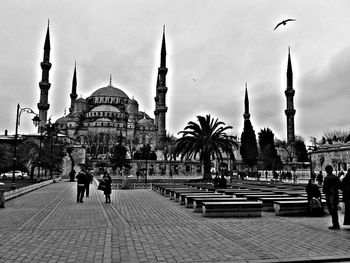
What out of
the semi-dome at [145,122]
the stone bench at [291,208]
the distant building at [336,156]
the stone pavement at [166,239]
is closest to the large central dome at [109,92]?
the semi-dome at [145,122]

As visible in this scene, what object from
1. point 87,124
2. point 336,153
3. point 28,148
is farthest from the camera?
point 87,124

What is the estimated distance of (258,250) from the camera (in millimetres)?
6270

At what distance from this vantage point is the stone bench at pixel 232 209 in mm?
10602

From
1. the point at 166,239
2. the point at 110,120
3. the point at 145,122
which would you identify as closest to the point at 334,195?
the point at 166,239

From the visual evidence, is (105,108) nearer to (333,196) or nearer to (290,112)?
(290,112)

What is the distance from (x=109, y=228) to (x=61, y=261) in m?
2.99

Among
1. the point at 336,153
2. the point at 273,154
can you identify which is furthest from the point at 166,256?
the point at 273,154

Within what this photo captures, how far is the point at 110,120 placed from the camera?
104062mm

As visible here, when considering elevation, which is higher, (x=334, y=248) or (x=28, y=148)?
(x=28, y=148)

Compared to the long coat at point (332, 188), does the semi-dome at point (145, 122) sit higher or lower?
higher

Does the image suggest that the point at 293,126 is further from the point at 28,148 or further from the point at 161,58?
the point at 28,148

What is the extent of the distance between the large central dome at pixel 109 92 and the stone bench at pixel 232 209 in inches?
4354

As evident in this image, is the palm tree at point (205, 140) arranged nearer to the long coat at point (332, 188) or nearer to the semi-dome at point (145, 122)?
the long coat at point (332, 188)

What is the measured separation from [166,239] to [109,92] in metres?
115
